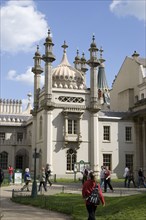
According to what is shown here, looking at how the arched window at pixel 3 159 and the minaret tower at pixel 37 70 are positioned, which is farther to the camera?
the arched window at pixel 3 159

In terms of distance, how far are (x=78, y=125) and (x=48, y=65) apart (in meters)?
8.20

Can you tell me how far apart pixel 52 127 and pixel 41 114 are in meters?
3.17

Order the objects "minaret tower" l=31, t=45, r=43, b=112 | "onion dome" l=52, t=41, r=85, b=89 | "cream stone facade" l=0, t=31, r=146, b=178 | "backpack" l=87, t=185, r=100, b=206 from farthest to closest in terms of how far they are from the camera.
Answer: "minaret tower" l=31, t=45, r=43, b=112
"onion dome" l=52, t=41, r=85, b=89
"cream stone facade" l=0, t=31, r=146, b=178
"backpack" l=87, t=185, r=100, b=206

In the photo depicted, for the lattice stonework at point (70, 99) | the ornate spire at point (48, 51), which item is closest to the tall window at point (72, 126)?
the lattice stonework at point (70, 99)

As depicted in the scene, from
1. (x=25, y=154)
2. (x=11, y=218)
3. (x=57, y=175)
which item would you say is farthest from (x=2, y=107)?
(x=11, y=218)

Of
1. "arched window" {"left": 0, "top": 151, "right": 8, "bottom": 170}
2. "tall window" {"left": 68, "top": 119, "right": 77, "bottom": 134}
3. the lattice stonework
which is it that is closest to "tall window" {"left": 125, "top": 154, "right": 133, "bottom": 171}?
"tall window" {"left": 68, "top": 119, "right": 77, "bottom": 134}

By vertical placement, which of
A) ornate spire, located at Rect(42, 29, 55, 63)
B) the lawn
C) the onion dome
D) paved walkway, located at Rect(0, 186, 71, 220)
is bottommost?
paved walkway, located at Rect(0, 186, 71, 220)

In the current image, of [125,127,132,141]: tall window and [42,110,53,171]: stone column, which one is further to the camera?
[125,127,132,141]: tall window

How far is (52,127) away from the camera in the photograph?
45.2 meters

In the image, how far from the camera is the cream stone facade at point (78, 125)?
148ft

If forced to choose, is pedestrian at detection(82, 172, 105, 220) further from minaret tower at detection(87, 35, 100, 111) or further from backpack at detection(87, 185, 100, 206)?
minaret tower at detection(87, 35, 100, 111)

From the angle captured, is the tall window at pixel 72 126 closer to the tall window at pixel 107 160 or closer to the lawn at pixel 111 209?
the tall window at pixel 107 160

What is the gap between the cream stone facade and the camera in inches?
1779

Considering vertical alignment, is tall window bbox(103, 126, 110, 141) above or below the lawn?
above
